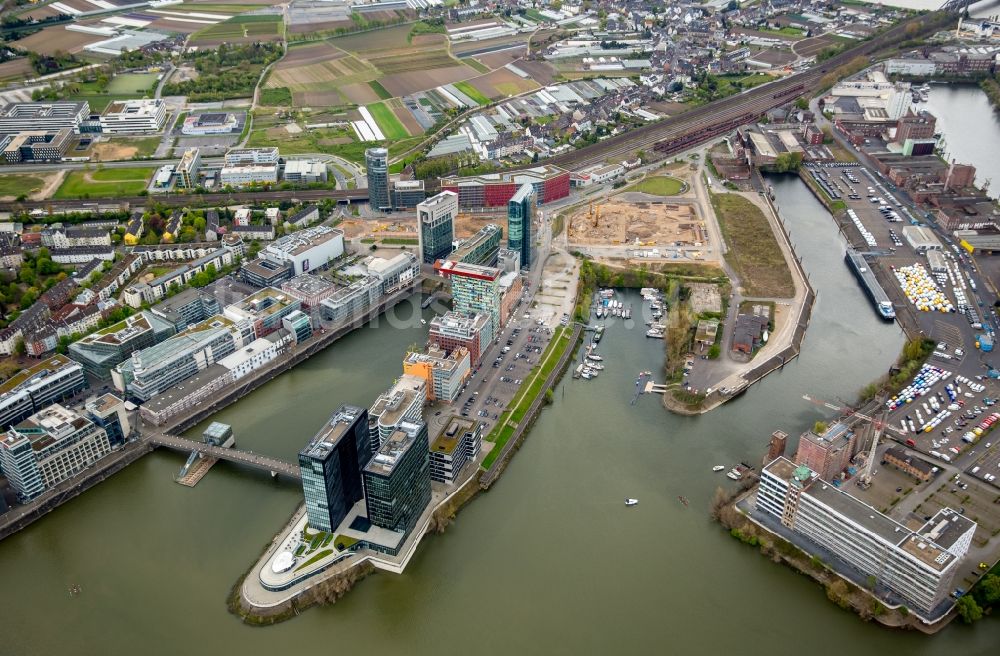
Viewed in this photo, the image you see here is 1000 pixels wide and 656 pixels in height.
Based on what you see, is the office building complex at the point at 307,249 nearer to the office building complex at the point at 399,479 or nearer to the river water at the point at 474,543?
the river water at the point at 474,543

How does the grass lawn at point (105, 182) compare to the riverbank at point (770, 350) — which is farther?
the grass lawn at point (105, 182)

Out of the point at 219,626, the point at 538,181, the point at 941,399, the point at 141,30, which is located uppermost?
the point at 141,30

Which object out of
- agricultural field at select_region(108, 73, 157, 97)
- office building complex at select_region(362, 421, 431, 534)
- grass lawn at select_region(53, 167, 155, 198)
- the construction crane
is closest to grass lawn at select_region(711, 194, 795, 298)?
the construction crane

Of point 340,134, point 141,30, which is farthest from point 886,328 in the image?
point 141,30

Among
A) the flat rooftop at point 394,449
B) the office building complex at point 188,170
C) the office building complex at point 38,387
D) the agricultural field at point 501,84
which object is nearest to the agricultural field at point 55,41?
the office building complex at point 188,170

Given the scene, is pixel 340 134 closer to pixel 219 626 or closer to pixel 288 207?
pixel 288 207

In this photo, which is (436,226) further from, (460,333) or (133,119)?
(133,119)
